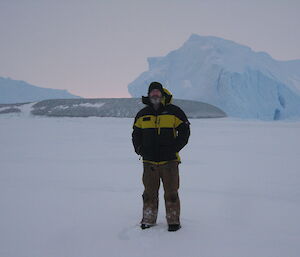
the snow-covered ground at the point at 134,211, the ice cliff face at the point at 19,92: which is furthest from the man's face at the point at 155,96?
the ice cliff face at the point at 19,92

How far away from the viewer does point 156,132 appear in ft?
10.5

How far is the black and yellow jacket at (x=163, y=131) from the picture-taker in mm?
3182

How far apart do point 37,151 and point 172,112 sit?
7.90 m

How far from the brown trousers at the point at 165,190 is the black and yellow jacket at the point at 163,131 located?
0.09 m

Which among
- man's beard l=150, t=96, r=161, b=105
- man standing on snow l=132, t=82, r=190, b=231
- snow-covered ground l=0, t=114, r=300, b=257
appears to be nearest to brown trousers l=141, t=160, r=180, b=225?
man standing on snow l=132, t=82, r=190, b=231

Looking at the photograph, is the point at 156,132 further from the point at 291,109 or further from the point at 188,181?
the point at 291,109

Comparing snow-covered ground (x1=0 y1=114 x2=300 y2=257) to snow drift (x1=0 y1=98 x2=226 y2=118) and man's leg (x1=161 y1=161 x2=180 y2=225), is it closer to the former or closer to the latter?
man's leg (x1=161 y1=161 x2=180 y2=225)

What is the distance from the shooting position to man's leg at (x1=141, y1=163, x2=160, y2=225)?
3332 millimetres

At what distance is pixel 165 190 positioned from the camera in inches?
131

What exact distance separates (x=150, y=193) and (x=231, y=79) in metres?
34.5

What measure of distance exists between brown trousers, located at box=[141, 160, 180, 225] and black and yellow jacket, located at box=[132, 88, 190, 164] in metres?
0.09

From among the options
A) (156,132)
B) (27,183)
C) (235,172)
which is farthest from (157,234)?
(235,172)

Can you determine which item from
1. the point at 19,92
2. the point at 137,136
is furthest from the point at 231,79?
the point at 19,92

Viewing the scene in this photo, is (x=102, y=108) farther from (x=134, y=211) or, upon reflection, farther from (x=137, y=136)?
(x=137, y=136)
